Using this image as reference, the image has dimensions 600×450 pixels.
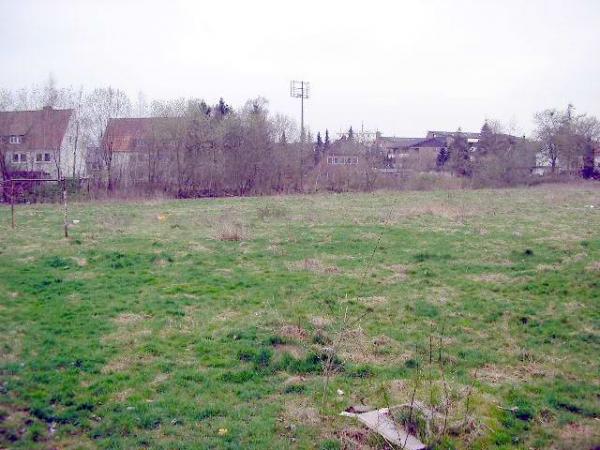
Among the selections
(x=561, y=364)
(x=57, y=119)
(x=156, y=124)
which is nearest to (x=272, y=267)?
(x=561, y=364)

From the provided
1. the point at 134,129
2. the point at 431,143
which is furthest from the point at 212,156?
the point at 431,143

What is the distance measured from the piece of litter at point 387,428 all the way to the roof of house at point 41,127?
37.7 meters

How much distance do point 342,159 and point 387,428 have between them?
41.9m

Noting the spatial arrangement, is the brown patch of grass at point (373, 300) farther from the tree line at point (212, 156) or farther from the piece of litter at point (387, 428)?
the tree line at point (212, 156)

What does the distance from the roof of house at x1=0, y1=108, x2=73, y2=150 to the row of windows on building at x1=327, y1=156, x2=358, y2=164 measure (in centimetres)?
2130

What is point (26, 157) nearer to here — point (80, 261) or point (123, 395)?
point (80, 261)

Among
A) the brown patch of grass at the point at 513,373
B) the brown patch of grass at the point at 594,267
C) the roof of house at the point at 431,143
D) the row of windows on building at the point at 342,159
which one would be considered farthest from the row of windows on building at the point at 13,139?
the roof of house at the point at 431,143

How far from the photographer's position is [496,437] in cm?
494

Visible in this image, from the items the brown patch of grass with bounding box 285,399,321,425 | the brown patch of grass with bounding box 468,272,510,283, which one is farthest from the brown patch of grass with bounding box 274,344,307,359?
the brown patch of grass with bounding box 468,272,510,283

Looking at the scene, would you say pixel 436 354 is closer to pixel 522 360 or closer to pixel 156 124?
pixel 522 360

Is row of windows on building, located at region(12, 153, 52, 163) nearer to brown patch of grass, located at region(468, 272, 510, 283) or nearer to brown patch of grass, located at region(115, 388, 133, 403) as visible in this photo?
brown patch of grass, located at region(468, 272, 510, 283)

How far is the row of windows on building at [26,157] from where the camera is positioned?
3656cm

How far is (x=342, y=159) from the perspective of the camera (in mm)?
45969

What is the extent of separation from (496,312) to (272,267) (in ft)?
17.5
